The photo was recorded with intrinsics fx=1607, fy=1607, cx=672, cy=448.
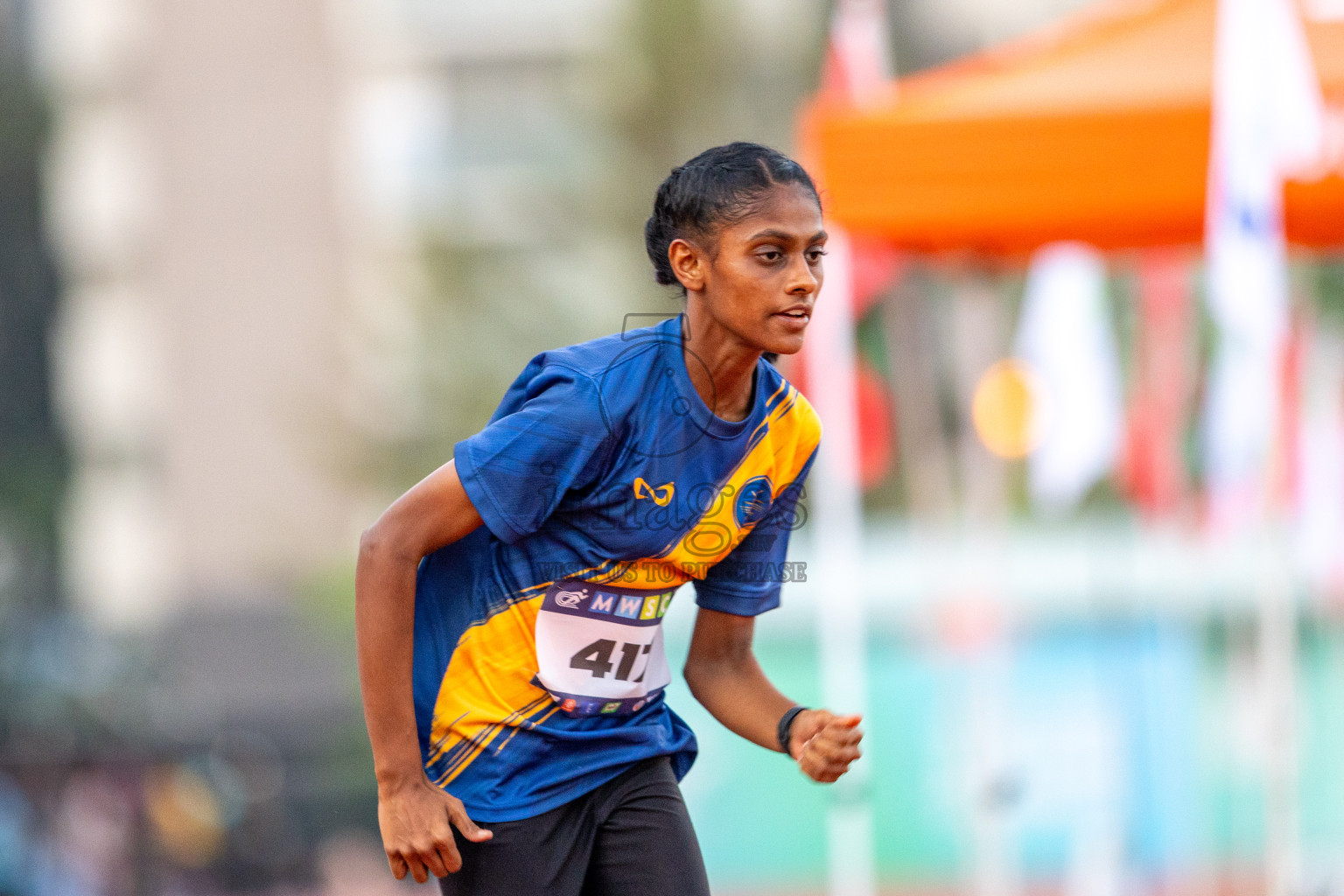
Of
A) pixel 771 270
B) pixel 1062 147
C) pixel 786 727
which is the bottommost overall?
pixel 786 727

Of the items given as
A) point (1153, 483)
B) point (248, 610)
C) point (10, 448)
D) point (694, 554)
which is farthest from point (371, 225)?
point (694, 554)

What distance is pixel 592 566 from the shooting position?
2.27 metres

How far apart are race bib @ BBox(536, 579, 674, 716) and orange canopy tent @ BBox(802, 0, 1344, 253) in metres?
2.22

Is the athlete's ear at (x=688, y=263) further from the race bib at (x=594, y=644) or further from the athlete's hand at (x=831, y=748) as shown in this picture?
the athlete's hand at (x=831, y=748)

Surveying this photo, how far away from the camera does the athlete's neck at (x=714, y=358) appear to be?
7.50ft

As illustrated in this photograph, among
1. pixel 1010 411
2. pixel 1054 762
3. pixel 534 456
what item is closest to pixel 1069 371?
pixel 1010 411

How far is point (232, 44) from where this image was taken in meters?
24.1

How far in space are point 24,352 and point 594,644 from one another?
2837 centimetres

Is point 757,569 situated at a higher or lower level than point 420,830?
higher

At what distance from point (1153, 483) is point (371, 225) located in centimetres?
1768

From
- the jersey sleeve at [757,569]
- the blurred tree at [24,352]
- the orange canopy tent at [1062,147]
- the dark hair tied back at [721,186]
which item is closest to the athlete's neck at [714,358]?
the dark hair tied back at [721,186]

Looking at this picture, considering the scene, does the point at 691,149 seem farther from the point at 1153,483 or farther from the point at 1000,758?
the point at 1000,758

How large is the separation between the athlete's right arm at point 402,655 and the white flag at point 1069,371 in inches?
162

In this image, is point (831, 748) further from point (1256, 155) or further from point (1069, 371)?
point (1069, 371)
